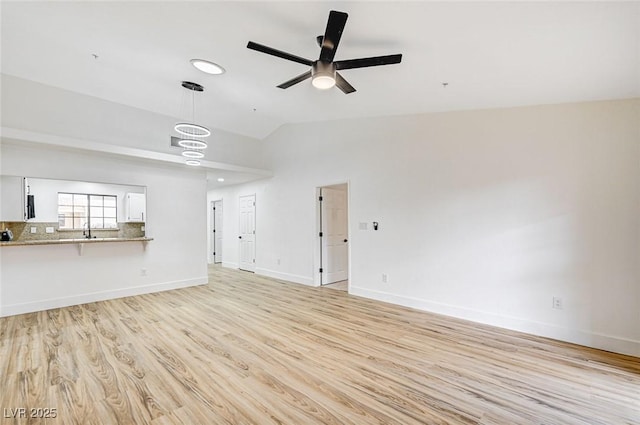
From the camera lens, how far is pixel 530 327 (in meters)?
3.61

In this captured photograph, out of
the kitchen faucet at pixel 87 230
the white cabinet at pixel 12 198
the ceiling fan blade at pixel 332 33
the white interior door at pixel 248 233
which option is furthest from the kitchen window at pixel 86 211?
the ceiling fan blade at pixel 332 33

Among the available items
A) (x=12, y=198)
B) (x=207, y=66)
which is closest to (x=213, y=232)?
(x=12, y=198)

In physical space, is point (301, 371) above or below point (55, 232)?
below

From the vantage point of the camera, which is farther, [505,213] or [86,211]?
[86,211]

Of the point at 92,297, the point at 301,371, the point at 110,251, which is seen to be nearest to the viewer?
the point at 301,371

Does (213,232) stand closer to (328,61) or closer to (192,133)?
(192,133)

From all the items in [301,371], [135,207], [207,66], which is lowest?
[301,371]

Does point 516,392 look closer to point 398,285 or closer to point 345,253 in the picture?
point 398,285

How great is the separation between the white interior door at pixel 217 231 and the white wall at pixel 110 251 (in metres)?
3.22

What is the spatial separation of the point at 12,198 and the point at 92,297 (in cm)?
199

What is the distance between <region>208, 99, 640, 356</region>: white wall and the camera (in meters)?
3.14

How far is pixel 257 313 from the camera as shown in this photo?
4430mm

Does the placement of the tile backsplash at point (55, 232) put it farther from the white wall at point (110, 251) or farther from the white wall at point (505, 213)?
the white wall at point (505, 213)

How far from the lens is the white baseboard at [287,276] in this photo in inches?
249
